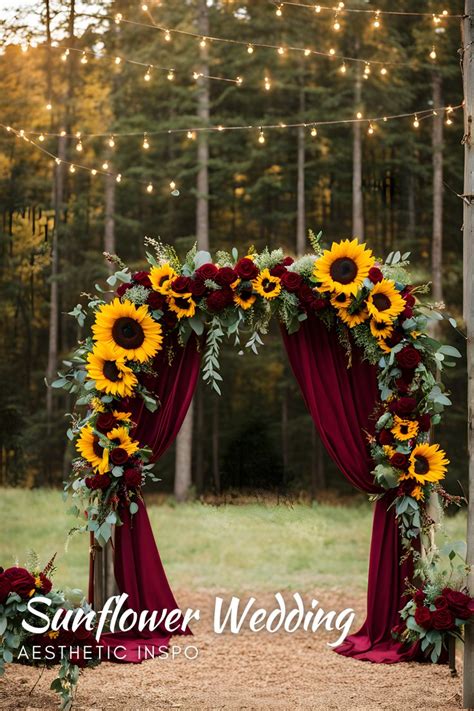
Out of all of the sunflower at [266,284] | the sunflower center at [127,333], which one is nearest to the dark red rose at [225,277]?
the sunflower at [266,284]

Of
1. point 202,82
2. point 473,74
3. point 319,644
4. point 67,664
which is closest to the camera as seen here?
point 67,664

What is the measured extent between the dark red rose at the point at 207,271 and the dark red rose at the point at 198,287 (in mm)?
35

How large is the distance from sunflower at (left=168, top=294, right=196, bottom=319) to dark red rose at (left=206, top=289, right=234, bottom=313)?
0.11 meters

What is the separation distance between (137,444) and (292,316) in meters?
1.32

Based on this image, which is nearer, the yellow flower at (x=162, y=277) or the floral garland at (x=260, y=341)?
the floral garland at (x=260, y=341)

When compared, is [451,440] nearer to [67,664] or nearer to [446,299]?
[446,299]

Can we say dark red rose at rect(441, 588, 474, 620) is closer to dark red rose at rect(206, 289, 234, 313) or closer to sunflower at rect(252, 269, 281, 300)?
sunflower at rect(252, 269, 281, 300)

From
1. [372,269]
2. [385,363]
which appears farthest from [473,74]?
[385,363]

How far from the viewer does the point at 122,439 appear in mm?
5367

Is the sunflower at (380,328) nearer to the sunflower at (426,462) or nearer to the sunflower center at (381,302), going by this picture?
the sunflower center at (381,302)

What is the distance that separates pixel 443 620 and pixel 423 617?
0.14 metres

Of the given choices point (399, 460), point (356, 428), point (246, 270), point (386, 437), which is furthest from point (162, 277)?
point (399, 460)

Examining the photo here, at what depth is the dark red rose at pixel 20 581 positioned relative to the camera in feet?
13.5

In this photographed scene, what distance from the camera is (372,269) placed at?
17.5 ft
